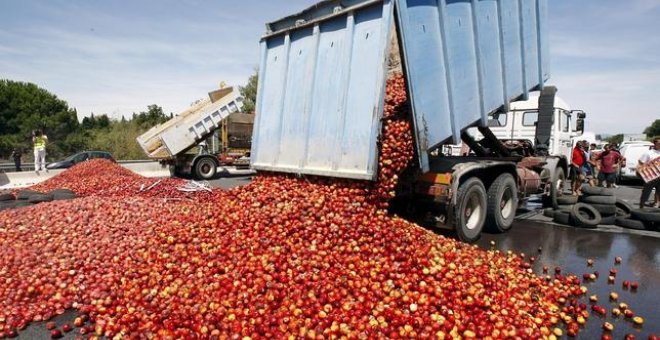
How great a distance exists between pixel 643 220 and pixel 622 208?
69 centimetres

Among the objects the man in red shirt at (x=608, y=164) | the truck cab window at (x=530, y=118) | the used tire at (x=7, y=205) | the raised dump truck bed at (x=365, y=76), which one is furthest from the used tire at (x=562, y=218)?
the used tire at (x=7, y=205)

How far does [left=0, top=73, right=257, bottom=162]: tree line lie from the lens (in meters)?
32.9

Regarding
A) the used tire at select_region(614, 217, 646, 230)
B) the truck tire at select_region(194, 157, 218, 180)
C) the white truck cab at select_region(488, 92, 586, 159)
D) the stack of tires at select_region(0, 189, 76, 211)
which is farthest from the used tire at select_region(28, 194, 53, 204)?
the used tire at select_region(614, 217, 646, 230)

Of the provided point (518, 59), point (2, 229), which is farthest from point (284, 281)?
point (518, 59)

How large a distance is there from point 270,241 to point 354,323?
4.92 ft

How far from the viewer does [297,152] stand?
18.7ft

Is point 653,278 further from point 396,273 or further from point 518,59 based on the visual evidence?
point 518,59

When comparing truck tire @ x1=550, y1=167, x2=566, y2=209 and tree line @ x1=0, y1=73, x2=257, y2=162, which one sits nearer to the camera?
truck tire @ x1=550, y1=167, x2=566, y2=209

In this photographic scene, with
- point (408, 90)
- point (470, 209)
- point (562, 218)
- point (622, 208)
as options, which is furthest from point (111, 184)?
point (622, 208)

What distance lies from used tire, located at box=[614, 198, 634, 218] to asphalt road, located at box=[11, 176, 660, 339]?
59 centimetres

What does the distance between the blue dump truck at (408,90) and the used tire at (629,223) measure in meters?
2.36

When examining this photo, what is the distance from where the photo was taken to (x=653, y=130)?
294 feet

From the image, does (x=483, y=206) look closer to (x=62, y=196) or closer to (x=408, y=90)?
(x=408, y=90)

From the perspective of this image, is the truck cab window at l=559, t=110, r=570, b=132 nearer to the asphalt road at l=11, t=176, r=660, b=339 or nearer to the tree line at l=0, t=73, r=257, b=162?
the asphalt road at l=11, t=176, r=660, b=339
